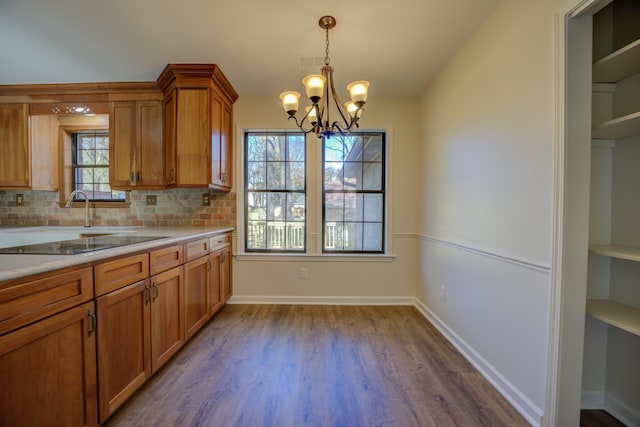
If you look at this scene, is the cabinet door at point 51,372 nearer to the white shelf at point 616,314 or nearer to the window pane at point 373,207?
the white shelf at point 616,314

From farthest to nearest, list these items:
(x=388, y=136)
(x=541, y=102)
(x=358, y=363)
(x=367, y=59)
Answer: (x=388, y=136) → (x=367, y=59) → (x=358, y=363) → (x=541, y=102)

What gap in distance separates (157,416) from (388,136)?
3123 mm

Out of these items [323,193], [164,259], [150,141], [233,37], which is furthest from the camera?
[323,193]

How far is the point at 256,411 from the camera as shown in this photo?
58.4 inches

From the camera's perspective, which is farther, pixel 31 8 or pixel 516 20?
pixel 31 8

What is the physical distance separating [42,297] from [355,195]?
8.92 ft

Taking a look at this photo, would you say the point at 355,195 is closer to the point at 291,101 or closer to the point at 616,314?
the point at 291,101

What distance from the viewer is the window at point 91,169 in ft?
10.1

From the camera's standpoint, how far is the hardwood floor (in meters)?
1.45

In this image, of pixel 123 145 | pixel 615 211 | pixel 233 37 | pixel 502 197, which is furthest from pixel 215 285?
pixel 615 211

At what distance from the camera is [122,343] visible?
1428 millimetres

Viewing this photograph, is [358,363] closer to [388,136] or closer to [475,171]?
[475,171]

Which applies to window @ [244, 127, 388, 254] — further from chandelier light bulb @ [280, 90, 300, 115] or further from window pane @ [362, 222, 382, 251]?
chandelier light bulb @ [280, 90, 300, 115]

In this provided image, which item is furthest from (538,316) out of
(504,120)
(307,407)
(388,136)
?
(388,136)
